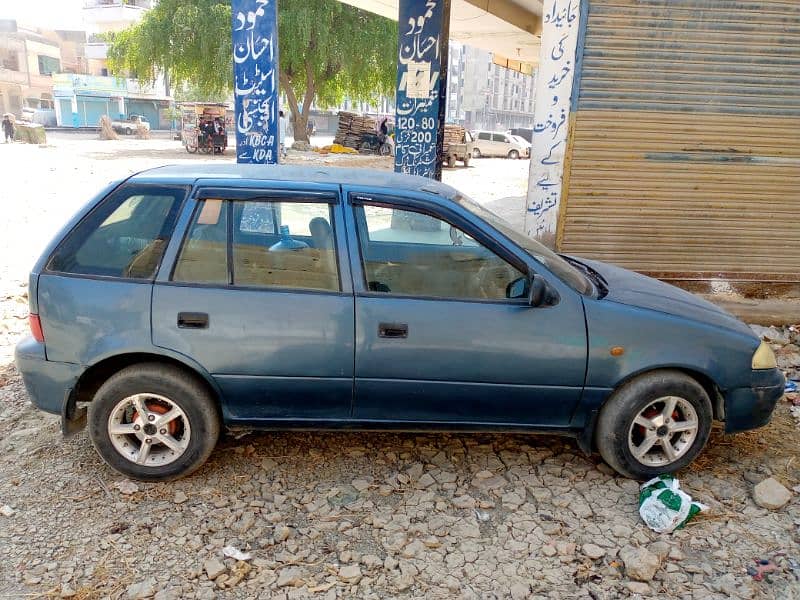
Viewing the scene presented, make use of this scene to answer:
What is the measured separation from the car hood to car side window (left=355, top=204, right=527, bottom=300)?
2.06 ft

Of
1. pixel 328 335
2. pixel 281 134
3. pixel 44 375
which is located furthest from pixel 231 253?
pixel 281 134

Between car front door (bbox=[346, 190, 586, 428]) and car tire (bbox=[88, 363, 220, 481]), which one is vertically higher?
car front door (bbox=[346, 190, 586, 428])

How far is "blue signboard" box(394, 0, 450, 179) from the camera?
30.2 feet

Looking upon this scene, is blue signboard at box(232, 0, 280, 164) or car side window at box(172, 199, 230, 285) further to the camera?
blue signboard at box(232, 0, 280, 164)

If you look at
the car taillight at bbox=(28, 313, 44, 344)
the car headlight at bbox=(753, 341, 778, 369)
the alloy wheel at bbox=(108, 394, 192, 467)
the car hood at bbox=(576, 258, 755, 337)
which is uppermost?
the car hood at bbox=(576, 258, 755, 337)

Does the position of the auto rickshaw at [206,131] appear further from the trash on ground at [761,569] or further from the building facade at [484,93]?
the building facade at [484,93]

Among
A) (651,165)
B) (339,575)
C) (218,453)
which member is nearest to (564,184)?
(651,165)

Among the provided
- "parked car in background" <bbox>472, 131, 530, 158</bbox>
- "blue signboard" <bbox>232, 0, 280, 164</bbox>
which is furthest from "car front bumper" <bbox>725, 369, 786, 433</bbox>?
"parked car in background" <bbox>472, 131, 530, 158</bbox>

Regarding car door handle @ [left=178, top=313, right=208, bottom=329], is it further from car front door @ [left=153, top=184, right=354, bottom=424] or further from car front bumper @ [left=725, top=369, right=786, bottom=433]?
car front bumper @ [left=725, top=369, right=786, bottom=433]

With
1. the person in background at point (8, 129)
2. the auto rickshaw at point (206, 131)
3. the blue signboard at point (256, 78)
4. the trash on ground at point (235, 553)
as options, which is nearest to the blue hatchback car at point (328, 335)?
the trash on ground at point (235, 553)

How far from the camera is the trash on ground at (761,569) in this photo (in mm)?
2861

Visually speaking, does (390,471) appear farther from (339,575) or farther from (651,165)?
(651,165)

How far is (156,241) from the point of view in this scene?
10.9ft

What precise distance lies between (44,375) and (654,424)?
3.23m
